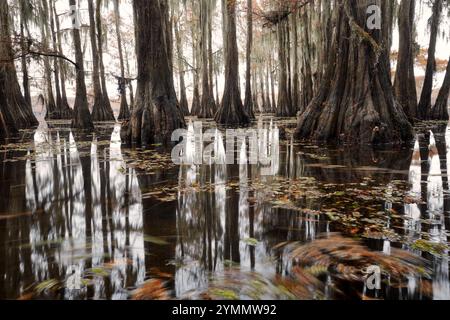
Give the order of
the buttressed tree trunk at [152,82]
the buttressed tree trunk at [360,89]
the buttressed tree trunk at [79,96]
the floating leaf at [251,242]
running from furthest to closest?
1. the buttressed tree trunk at [79,96]
2. the buttressed tree trunk at [152,82]
3. the buttressed tree trunk at [360,89]
4. the floating leaf at [251,242]

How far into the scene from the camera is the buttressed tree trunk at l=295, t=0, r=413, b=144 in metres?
7.40

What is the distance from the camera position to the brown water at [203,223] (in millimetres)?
2039

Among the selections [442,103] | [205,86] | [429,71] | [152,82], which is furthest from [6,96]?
[442,103]

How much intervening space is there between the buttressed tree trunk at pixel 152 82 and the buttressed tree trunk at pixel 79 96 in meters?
4.66

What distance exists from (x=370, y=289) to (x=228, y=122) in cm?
1368

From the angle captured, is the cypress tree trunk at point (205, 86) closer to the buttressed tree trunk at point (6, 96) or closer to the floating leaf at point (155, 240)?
the buttressed tree trunk at point (6, 96)

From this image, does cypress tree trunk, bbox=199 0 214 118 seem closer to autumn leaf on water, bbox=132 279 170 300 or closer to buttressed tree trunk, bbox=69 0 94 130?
buttressed tree trunk, bbox=69 0 94 130

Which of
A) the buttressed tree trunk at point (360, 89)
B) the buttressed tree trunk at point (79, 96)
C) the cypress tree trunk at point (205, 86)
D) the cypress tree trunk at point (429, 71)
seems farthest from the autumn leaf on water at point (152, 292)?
the cypress tree trunk at point (205, 86)

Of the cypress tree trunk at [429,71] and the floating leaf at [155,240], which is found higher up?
the cypress tree trunk at [429,71]

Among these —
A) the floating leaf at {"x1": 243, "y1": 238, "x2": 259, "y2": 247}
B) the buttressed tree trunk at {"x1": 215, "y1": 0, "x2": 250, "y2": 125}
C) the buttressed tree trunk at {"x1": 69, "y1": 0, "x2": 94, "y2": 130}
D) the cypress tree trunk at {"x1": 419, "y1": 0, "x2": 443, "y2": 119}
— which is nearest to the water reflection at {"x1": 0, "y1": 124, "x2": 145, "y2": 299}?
the floating leaf at {"x1": 243, "y1": 238, "x2": 259, "y2": 247}

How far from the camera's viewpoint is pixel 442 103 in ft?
Answer: 46.8

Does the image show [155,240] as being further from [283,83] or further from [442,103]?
[283,83]

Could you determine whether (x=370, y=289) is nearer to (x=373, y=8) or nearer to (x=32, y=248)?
(x=32, y=248)

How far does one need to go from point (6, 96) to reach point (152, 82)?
7.92 meters
